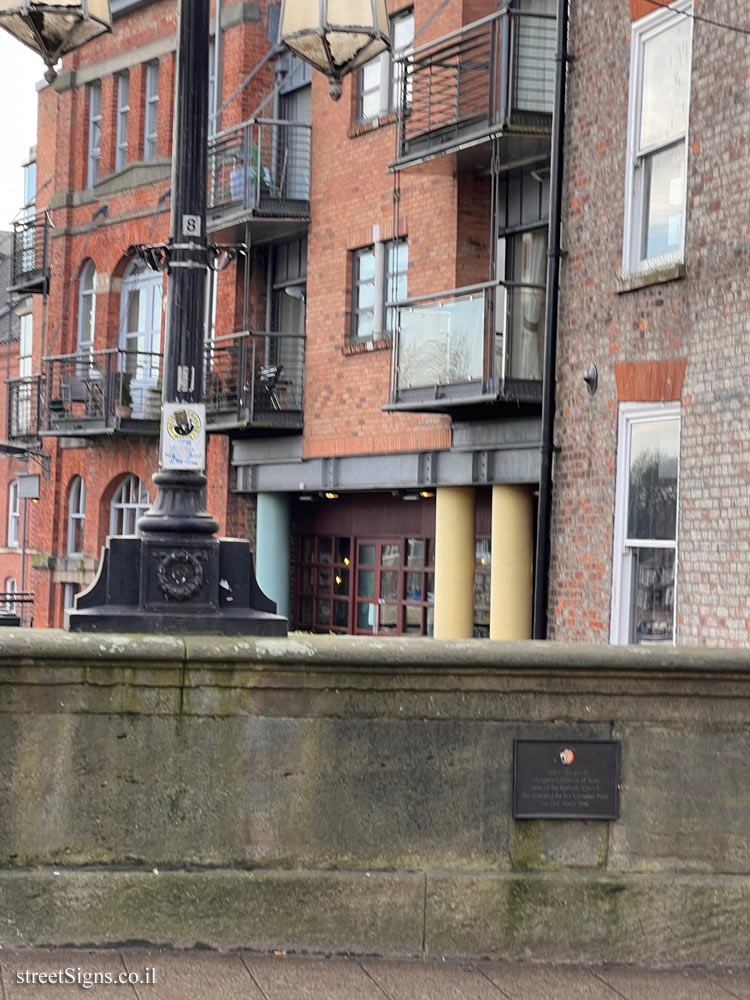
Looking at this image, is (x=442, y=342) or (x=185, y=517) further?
(x=442, y=342)

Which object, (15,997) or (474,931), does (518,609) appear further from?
(15,997)

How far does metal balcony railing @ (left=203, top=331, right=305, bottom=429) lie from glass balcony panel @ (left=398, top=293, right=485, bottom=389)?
4294 mm

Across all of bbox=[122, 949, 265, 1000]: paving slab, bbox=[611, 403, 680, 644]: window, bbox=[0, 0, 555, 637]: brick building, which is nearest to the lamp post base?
bbox=[122, 949, 265, 1000]: paving slab

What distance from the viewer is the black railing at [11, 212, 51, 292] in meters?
30.2

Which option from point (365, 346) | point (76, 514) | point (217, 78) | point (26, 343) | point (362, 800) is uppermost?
point (217, 78)

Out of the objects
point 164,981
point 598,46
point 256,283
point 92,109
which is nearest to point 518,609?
point 598,46

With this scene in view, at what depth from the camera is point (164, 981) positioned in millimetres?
5977

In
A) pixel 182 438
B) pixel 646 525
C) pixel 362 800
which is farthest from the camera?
pixel 646 525

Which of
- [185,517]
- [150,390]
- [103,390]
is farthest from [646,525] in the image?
[103,390]

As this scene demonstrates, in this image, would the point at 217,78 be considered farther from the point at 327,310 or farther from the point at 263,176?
the point at 327,310

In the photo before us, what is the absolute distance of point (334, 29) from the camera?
8.08 m

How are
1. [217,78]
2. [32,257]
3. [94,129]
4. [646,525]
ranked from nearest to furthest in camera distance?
[646,525], [217,78], [94,129], [32,257]

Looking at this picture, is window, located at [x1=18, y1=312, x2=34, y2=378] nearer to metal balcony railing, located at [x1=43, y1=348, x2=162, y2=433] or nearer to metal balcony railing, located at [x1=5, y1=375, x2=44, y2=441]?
metal balcony railing, located at [x1=5, y1=375, x2=44, y2=441]

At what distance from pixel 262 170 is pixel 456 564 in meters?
7.07
